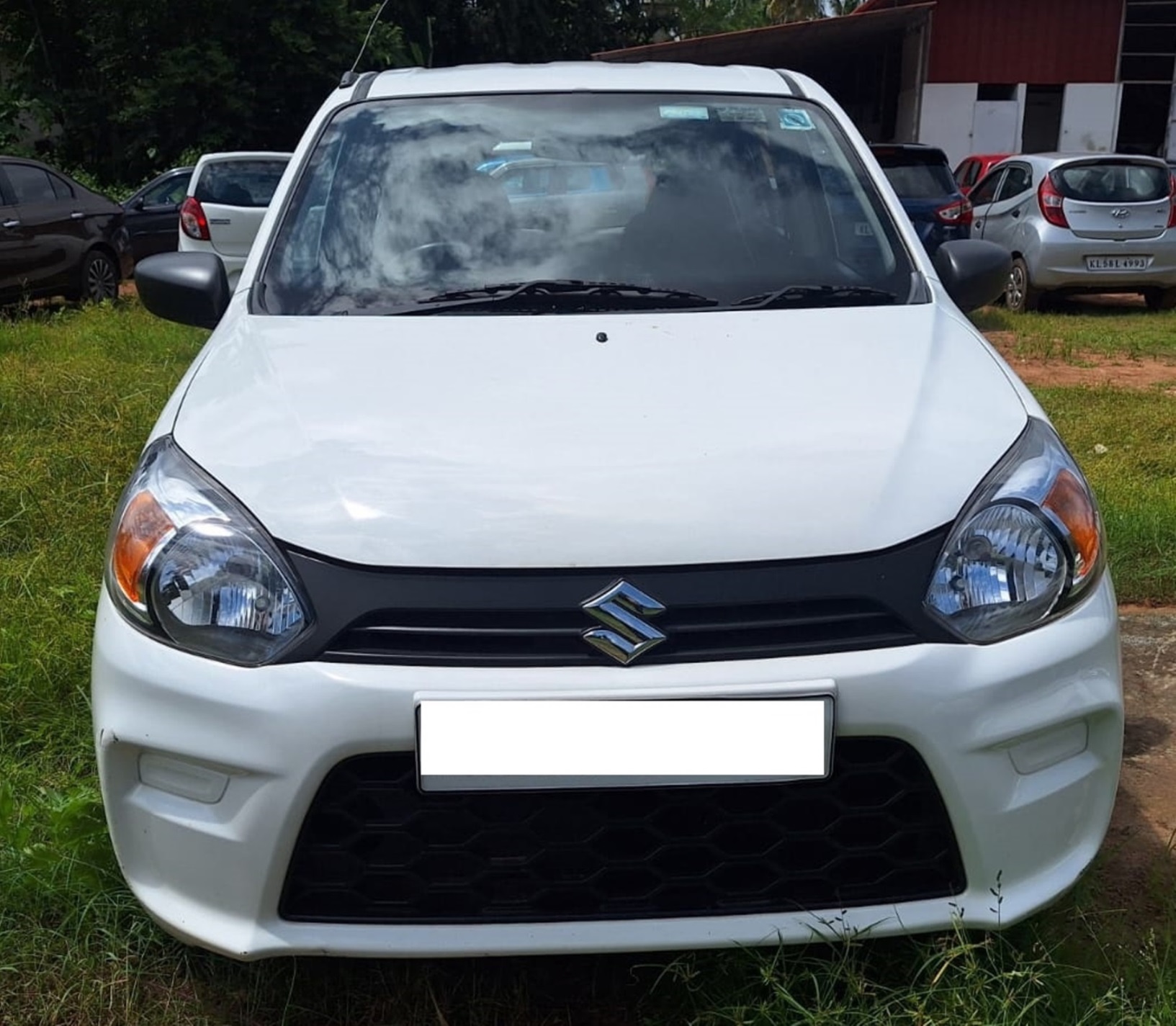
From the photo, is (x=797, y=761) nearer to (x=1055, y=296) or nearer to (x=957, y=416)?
(x=957, y=416)

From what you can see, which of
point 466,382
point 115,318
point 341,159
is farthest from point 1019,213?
point 466,382

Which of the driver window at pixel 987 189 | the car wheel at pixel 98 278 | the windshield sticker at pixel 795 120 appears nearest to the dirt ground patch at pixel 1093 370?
the driver window at pixel 987 189

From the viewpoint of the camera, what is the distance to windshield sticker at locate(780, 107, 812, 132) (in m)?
2.99

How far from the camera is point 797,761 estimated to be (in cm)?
164

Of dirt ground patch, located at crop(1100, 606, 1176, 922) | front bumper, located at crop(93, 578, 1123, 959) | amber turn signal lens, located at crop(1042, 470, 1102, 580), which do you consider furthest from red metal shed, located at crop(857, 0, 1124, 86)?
front bumper, located at crop(93, 578, 1123, 959)

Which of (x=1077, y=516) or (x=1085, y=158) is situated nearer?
(x=1077, y=516)

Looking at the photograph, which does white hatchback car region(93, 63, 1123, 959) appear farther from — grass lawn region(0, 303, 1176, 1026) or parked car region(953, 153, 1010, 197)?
parked car region(953, 153, 1010, 197)

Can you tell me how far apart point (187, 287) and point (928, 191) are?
28.3ft

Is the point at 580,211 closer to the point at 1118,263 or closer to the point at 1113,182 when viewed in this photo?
the point at 1118,263

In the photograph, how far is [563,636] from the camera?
5.48 ft

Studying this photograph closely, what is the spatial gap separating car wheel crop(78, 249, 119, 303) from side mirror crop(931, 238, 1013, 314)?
872 centimetres

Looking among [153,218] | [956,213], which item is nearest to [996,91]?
[956,213]

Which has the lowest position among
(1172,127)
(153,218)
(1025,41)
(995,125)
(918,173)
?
(1172,127)

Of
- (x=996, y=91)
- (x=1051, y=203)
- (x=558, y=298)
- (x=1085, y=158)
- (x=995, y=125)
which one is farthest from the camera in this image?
(x=996, y=91)
